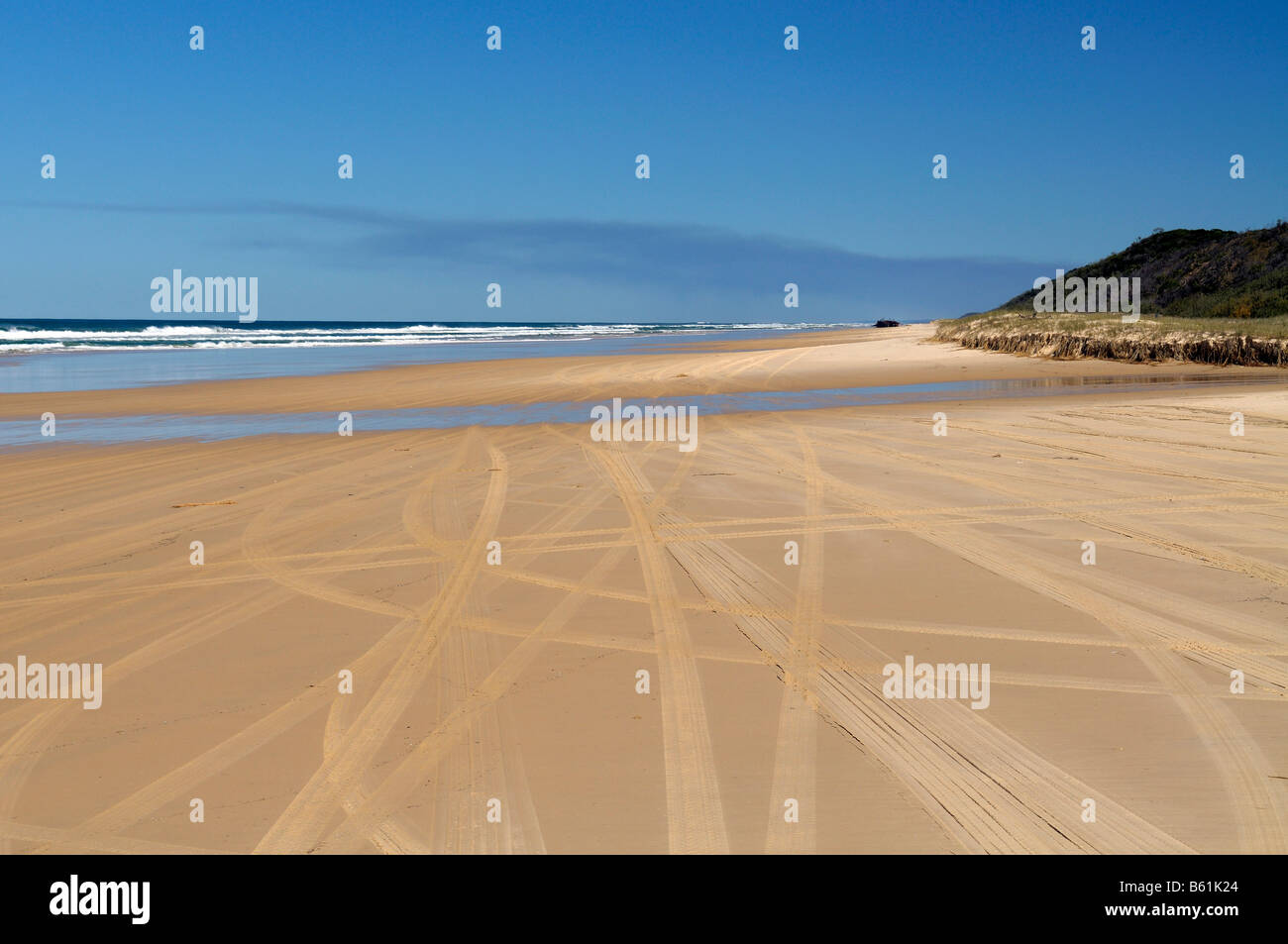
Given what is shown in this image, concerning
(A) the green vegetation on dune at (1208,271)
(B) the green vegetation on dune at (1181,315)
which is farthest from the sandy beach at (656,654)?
(A) the green vegetation on dune at (1208,271)

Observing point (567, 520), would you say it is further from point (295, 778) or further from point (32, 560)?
point (295, 778)

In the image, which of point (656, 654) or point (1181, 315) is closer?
point (656, 654)

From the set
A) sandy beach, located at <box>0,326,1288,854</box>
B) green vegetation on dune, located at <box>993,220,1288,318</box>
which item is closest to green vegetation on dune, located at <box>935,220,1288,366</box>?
green vegetation on dune, located at <box>993,220,1288,318</box>

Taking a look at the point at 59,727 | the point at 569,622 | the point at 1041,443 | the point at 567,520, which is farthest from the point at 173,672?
the point at 1041,443

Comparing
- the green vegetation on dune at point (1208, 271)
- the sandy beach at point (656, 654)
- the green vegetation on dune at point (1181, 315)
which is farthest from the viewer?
the green vegetation on dune at point (1208, 271)

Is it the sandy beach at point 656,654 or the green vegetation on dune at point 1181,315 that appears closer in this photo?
the sandy beach at point 656,654

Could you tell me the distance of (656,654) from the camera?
482 centimetres

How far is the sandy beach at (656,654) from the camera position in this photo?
330 centimetres

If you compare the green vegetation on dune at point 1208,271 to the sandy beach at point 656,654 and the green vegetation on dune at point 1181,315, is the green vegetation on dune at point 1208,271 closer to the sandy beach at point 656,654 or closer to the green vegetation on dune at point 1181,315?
the green vegetation on dune at point 1181,315

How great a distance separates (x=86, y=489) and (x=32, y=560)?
2930 millimetres

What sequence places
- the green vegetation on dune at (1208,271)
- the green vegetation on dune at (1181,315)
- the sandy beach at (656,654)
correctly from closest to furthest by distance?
the sandy beach at (656,654)
the green vegetation on dune at (1181,315)
the green vegetation on dune at (1208,271)

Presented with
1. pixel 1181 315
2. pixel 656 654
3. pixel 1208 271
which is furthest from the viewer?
pixel 1208 271

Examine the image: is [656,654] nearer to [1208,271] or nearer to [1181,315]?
[1181,315]

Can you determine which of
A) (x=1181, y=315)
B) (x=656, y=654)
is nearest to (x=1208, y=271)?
(x=1181, y=315)
